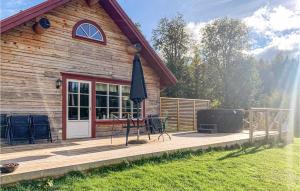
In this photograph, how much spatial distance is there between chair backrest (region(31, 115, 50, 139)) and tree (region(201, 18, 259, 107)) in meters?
21.9

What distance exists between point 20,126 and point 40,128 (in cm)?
57

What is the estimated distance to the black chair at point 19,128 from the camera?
8328mm

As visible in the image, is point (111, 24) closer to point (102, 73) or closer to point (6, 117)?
point (102, 73)

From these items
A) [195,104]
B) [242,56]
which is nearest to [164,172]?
[195,104]

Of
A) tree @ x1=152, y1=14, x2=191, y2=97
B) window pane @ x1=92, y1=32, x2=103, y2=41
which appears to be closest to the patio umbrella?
window pane @ x1=92, y1=32, x2=103, y2=41

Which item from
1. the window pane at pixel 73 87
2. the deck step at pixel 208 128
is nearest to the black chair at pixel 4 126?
the window pane at pixel 73 87

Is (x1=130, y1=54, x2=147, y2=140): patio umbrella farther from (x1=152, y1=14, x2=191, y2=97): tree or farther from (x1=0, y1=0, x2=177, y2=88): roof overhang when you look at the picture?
(x1=152, y1=14, x2=191, y2=97): tree

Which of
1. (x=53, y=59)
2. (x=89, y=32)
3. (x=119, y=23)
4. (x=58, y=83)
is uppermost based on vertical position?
(x=119, y=23)

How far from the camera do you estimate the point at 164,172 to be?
6.03 metres

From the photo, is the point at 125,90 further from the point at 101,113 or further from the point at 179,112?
the point at 179,112

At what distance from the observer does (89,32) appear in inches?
420

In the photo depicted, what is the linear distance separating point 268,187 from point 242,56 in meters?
26.1

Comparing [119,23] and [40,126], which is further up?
[119,23]

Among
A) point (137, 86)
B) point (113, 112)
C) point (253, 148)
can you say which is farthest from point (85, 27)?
point (253, 148)
